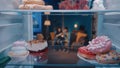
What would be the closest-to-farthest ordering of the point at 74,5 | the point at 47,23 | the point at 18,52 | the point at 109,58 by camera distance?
the point at 109,58 < the point at 18,52 < the point at 74,5 < the point at 47,23

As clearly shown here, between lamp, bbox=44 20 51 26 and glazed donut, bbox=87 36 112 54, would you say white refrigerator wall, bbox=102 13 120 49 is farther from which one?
lamp, bbox=44 20 51 26

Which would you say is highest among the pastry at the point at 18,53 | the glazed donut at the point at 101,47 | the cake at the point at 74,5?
the cake at the point at 74,5

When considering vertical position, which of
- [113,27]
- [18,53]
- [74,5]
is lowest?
[18,53]

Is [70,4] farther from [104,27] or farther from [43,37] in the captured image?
[43,37]

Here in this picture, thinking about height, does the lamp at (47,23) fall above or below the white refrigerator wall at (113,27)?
below

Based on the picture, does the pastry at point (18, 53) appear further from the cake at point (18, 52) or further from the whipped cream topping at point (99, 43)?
the whipped cream topping at point (99, 43)

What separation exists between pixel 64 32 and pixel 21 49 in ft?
2.64

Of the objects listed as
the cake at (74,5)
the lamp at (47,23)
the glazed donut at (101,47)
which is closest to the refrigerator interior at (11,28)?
the lamp at (47,23)

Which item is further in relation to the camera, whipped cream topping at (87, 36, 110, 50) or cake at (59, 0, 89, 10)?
cake at (59, 0, 89, 10)

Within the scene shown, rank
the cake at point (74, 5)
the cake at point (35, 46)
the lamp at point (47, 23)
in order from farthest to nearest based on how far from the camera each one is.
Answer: the lamp at point (47, 23) < the cake at point (74, 5) < the cake at point (35, 46)

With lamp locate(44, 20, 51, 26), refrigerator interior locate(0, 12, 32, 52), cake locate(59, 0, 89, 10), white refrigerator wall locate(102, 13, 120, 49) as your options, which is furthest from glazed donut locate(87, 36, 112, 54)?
lamp locate(44, 20, 51, 26)

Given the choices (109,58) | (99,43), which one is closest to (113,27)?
(99,43)

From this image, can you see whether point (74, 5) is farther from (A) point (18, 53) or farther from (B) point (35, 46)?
(A) point (18, 53)

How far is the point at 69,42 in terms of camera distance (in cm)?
173
